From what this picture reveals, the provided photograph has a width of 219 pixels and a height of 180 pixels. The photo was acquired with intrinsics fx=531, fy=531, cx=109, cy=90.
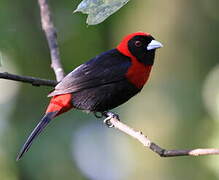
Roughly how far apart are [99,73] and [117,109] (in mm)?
3115

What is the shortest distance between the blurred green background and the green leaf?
3.69 m

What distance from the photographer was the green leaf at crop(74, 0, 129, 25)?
7.29 feet

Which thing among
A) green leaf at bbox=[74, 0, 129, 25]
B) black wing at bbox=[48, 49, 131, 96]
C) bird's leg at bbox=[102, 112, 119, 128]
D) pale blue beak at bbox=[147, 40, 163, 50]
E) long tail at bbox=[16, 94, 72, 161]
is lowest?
bird's leg at bbox=[102, 112, 119, 128]

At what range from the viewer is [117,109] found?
7.45 m

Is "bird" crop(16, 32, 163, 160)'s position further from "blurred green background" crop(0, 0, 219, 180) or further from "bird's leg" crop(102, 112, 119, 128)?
"blurred green background" crop(0, 0, 219, 180)

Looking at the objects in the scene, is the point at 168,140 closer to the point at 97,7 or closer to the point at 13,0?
the point at 13,0

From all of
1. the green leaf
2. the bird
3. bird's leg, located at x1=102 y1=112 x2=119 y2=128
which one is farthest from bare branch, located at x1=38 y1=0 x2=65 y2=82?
the green leaf

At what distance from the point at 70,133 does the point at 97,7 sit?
453 cm

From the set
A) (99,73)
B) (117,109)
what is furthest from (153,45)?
(117,109)

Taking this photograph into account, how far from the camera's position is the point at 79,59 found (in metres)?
7.16

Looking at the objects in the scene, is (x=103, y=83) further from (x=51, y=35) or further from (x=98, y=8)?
(x=98, y=8)

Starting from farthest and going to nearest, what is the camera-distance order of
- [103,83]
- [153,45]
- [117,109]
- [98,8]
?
[117,109], [153,45], [103,83], [98,8]

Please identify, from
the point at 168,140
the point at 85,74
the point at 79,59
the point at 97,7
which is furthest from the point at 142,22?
the point at 97,7

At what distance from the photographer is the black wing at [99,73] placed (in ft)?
14.0
